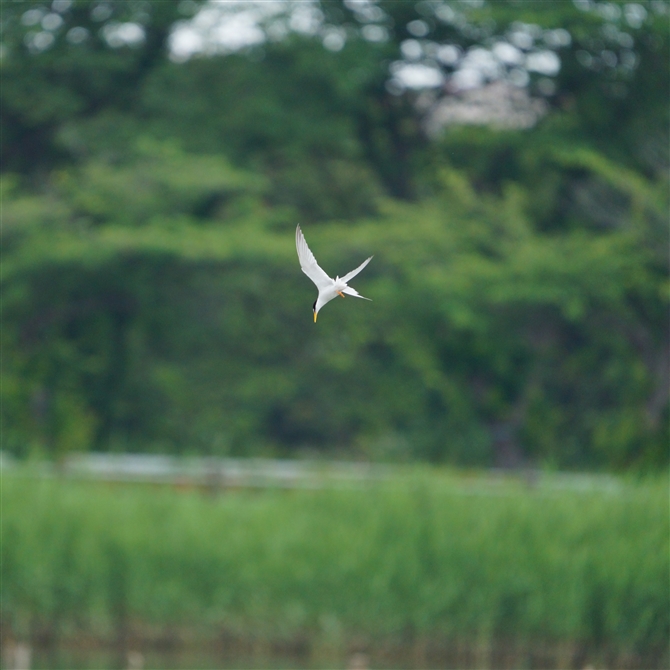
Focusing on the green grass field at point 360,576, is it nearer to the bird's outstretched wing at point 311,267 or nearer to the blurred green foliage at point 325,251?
the blurred green foliage at point 325,251

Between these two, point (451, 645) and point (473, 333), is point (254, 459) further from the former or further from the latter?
point (451, 645)

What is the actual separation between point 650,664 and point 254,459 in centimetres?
796

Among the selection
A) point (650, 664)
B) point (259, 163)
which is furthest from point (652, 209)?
point (650, 664)

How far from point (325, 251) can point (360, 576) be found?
707cm

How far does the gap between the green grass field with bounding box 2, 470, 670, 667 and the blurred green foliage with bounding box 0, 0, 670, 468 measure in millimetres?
5854

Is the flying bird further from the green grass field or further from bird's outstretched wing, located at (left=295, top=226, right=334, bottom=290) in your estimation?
the green grass field

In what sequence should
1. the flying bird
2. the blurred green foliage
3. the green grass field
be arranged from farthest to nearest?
the blurred green foliage → the green grass field → the flying bird

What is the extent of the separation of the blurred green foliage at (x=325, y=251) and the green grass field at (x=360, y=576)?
5.85 meters

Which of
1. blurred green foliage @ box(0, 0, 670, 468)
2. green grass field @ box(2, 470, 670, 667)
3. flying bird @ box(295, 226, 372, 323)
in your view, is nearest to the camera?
flying bird @ box(295, 226, 372, 323)

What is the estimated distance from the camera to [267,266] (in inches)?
635

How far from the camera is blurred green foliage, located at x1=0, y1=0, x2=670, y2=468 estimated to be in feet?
51.8

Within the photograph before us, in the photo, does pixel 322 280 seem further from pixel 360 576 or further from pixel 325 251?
pixel 325 251

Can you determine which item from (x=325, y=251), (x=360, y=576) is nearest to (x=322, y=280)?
(x=360, y=576)

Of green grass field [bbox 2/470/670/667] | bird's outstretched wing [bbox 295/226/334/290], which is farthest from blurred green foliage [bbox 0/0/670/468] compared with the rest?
bird's outstretched wing [bbox 295/226/334/290]
